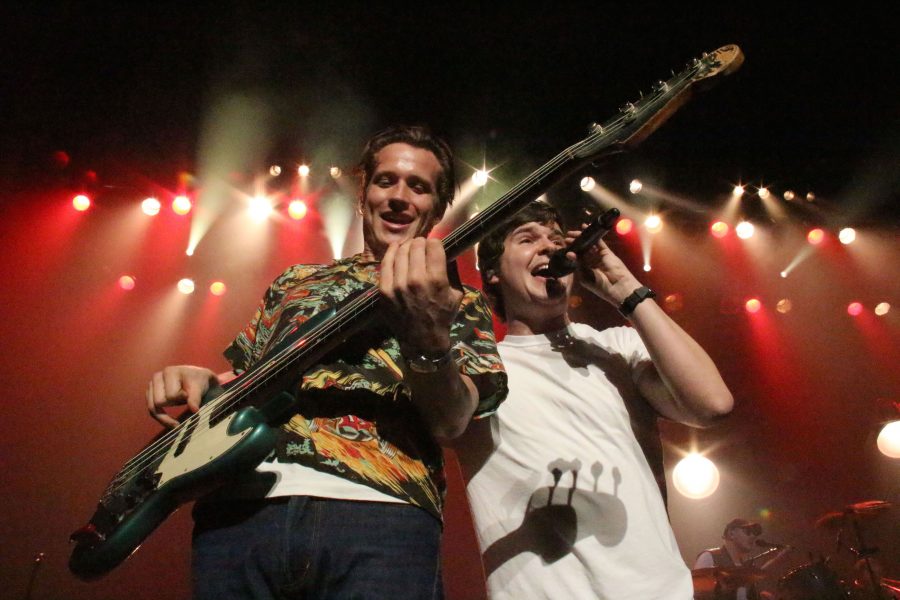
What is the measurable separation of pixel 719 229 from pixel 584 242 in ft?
23.1

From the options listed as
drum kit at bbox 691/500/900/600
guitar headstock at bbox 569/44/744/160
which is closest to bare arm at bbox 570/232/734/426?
guitar headstock at bbox 569/44/744/160

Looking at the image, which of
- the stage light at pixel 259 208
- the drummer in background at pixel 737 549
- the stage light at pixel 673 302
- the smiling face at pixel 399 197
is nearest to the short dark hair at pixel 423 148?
the smiling face at pixel 399 197

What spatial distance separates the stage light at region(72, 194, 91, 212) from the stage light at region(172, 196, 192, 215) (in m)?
0.95

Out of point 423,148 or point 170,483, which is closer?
point 170,483

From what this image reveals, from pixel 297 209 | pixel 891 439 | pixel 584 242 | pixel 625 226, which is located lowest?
pixel 891 439

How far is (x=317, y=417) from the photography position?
4.66ft

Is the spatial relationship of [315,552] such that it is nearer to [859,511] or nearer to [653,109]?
[653,109]

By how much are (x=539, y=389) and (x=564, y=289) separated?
0.47 metres

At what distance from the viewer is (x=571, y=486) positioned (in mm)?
1893

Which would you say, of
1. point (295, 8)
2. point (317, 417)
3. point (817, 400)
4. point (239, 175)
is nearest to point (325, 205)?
point (239, 175)

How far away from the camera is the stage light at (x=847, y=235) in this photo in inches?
310

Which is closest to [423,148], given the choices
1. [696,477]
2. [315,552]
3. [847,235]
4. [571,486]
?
[571,486]

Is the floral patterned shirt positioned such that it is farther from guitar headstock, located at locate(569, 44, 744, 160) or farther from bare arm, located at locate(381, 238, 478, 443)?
guitar headstock, located at locate(569, 44, 744, 160)

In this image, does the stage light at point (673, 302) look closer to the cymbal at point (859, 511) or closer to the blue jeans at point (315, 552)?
the cymbal at point (859, 511)
